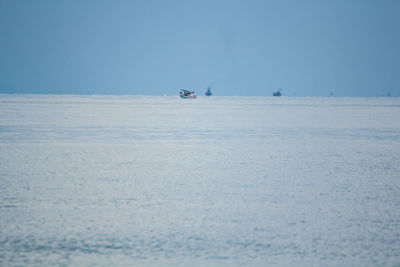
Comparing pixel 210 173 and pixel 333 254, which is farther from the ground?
pixel 210 173

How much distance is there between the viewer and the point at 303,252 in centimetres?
347

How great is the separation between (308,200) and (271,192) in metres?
0.61

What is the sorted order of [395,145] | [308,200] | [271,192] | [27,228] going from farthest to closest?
1. [395,145]
2. [271,192]
3. [308,200]
4. [27,228]

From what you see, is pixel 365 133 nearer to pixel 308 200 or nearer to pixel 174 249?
pixel 308 200

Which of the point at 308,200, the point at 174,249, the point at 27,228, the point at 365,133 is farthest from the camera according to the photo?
the point at 365,133

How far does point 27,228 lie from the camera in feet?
13.3

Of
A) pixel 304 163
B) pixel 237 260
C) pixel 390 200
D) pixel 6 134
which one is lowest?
pixel 237 260

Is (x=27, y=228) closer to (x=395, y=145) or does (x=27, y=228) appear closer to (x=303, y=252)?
(x=303, y=252)

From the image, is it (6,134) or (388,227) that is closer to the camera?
(388,227)

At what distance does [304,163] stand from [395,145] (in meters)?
4.50

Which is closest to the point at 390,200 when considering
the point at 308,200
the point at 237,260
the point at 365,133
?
the point at 308,200

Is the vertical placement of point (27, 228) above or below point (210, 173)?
below

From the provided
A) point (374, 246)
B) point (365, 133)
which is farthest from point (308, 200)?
point (365, 133)

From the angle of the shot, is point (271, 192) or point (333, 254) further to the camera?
point (271, 192)
